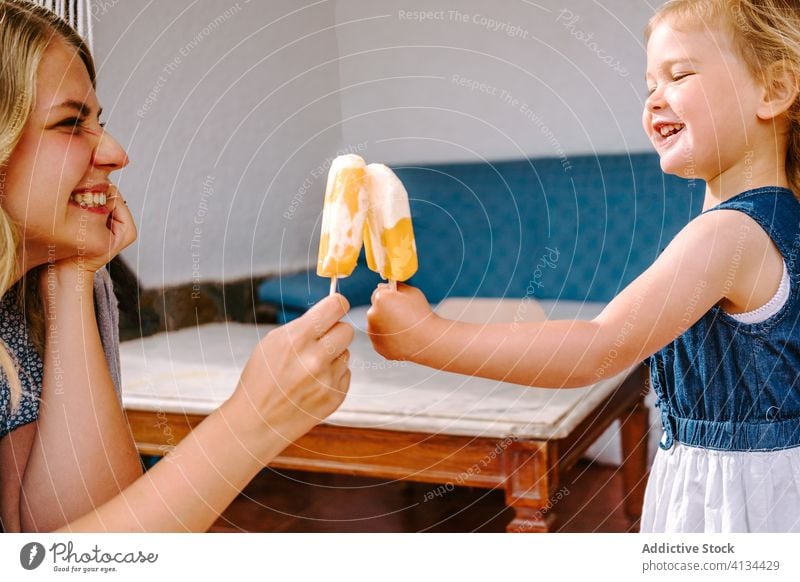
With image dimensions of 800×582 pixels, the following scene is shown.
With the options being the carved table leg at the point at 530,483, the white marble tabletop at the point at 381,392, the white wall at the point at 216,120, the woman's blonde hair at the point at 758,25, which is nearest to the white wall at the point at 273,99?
the white wall at the point at 216,120

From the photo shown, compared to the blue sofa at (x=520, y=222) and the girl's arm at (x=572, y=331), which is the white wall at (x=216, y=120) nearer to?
the blue sofa at (x=520, y=222)

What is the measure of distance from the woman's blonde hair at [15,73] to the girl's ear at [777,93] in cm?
52

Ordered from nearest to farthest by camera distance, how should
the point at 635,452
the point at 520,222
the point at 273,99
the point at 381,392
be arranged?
1. the point at 273,99
2. the point at 381,392
3. the point at 520,222
4. the point at 635,452

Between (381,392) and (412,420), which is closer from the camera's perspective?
(412,420)

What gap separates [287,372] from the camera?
0.52 m

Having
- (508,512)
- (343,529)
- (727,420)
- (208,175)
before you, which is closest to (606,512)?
(508,512)

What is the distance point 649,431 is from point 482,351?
107 cm

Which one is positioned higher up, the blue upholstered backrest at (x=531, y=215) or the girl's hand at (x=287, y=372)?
the blue upholstered backrest at (x=531, y=215)

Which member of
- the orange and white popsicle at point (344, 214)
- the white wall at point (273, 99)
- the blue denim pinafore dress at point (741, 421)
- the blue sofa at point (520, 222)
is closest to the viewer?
the orange and white popsicle at point (344, 214)

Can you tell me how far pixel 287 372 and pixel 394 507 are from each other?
715 mm

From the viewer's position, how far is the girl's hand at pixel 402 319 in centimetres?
52

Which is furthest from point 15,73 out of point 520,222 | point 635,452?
point 635,452

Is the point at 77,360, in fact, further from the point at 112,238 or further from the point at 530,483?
the point at 530,483

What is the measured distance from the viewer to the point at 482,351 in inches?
20.4
